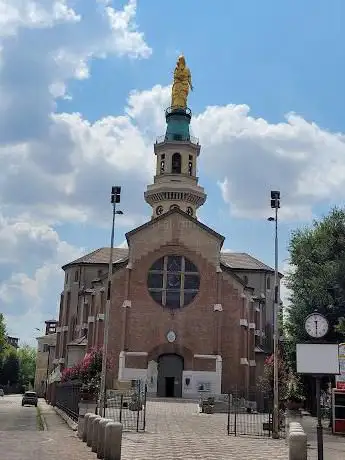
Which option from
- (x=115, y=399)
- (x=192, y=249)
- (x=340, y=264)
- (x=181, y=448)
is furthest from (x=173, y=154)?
(x=181, y=448)

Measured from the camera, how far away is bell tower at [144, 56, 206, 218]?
76.1m

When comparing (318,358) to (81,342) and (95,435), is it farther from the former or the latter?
(81,342)

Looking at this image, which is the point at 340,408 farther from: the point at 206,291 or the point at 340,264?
the point at 206,291

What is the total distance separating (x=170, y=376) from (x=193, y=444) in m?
36.6

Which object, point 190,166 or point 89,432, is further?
point 190,166

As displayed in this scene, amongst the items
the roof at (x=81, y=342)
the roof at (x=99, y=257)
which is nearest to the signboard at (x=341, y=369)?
the roof at (x=81, y=342)

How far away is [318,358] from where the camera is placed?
587 inches

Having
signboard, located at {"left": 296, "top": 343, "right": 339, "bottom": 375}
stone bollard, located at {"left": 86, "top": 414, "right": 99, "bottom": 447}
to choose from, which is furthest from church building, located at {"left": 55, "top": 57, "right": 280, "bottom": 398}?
signboard, located at {"left": 296, "top": 343, "right": 339, "bottom": 375}

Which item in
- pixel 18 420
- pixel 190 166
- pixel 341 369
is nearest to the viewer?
pixel 341 369

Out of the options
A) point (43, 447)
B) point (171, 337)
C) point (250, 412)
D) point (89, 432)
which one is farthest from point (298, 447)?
point (171, 337)

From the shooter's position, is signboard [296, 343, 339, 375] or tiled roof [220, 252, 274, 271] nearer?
signboard [296, 343, 339, 375]

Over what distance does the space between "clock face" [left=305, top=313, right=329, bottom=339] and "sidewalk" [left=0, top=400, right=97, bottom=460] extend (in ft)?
23.9

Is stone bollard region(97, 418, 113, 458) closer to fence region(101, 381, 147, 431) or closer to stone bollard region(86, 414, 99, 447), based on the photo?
stone bollard region(86, 414, 99, 447)

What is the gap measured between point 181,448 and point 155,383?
37.9m
